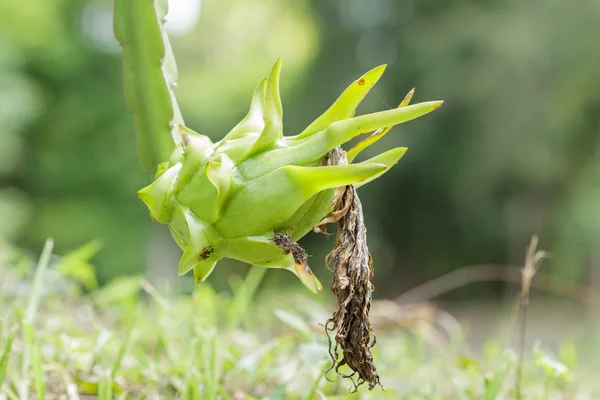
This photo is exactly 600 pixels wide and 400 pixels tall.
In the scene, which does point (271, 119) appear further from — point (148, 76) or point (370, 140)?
point (148, 76)

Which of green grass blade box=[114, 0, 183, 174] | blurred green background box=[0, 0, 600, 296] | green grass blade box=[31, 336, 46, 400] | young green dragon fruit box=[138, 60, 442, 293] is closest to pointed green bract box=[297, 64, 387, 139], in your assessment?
young green dragon fruit box=[138, 60, 442, 293]

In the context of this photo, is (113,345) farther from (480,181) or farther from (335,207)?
(480,181)

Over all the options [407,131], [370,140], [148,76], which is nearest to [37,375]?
[148,76]

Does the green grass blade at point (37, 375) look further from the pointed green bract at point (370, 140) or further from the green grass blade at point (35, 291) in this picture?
the pointed green bract at point (370, 140)

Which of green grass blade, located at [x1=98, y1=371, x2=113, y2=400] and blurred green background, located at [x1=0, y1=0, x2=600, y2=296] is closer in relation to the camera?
green grass blade, located at [x1=98, y1=371, x2=113, y2=400]

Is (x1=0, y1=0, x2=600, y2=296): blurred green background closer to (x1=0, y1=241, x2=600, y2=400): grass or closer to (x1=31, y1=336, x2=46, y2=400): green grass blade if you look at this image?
(x1=0, y1=241, x2=600, y2=400): grass

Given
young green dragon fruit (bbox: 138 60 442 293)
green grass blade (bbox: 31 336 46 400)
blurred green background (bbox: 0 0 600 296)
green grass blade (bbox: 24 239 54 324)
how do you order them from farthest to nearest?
blurred green background (bbox: 0 0 600 296) → green grass blade (bbox: 24 239 54 324) → green grass blade (bbox: 31 336 46 400) → young green dragon fruit (bbox: 138 60 442 293)

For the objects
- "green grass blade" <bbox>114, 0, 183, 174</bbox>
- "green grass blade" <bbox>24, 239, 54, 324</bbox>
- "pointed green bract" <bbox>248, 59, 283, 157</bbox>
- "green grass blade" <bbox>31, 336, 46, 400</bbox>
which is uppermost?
"green grass blade" <bbox>114, 0, 183, 174</bbox>
